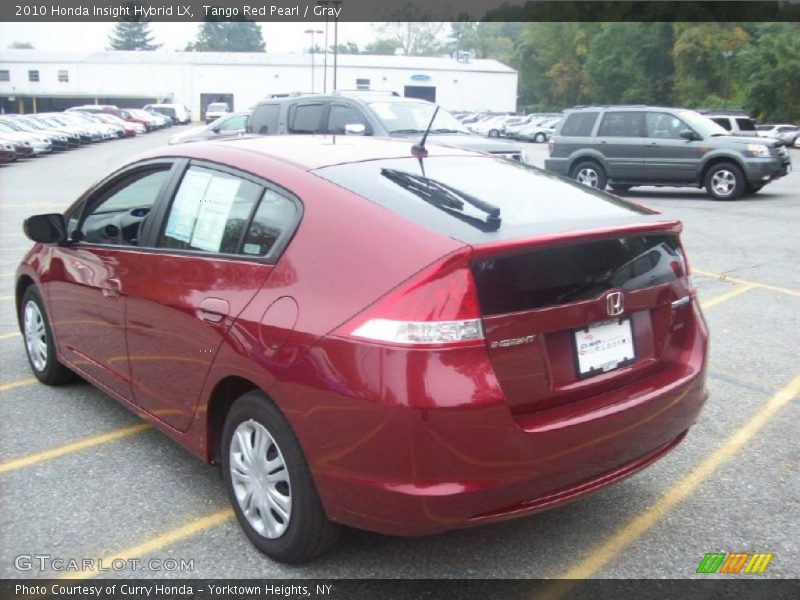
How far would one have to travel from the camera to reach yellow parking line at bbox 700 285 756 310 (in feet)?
23.6

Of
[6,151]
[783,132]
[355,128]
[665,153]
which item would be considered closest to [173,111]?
[6,151]

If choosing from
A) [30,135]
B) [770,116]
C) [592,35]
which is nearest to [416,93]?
[592,35]

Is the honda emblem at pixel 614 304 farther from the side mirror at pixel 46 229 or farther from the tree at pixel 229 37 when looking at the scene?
the tree at pixel 229 37

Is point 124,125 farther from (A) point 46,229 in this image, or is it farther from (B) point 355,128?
(A) point 46,229

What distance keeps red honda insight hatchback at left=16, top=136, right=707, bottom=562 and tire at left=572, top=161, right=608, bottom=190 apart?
13.2m

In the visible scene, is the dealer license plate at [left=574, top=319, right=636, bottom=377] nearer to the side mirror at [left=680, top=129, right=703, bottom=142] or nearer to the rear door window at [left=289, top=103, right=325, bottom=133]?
the rear door window at [left=289, top=103, right=325, bottom=133]

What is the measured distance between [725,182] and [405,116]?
7.27 m

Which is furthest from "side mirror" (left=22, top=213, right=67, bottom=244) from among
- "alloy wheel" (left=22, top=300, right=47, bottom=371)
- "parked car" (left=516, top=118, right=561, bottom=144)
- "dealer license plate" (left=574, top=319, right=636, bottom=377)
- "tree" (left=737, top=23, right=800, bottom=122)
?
"tree" (left=737, top=23, right=800, bottom=122)

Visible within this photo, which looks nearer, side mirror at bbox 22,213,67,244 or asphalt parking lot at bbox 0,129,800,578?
asphalt parking lot at bbox 0,129,800,578

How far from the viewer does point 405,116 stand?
12.0 metres

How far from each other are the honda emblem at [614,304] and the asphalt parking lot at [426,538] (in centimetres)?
102

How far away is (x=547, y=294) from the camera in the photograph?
9.07 ft

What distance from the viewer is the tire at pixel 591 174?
16.4m

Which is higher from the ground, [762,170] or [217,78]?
[217,78]
